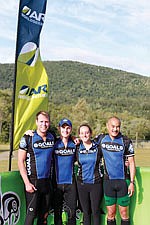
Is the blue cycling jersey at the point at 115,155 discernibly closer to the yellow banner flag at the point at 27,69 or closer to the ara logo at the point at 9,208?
the ara logo at the point at 9,208

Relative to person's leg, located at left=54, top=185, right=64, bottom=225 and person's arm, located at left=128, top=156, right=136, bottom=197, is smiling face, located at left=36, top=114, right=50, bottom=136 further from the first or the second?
person's arm, located at left=128, top=156, right=136, bottom=197

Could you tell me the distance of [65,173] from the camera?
476 cm

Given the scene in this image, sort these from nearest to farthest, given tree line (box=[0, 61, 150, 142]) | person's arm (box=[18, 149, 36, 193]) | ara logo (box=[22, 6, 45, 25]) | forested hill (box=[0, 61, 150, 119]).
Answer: person's arm (box=[18, 149, 36, 193]), ara logo (box=[22, 6, 45, 25]), tree line (box=[0, 61, 150, 142]), forested hill (box=[0, 61, 150, 119])

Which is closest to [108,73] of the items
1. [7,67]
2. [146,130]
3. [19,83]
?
[7,67]

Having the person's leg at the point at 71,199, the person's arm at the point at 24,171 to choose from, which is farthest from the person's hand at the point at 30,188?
the person's leg at the point at 71,199

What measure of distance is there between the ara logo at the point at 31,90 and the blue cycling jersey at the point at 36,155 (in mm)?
1246

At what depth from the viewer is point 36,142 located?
457 cm

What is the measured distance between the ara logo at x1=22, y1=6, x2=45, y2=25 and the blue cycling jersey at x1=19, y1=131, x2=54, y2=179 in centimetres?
202

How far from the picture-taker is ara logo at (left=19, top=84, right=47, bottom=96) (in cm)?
567

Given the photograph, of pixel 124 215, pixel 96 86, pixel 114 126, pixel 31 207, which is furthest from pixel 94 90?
pixel 31 207

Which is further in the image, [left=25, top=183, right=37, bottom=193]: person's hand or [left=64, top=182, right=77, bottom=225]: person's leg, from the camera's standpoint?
[left=64, top=182, right=77, bottom=225]: person's leg

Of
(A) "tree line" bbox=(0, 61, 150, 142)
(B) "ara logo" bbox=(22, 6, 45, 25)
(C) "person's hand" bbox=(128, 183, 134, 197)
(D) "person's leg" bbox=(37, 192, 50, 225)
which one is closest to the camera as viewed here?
(D) "person's leg" bbox=(37, 192, 50, 225)

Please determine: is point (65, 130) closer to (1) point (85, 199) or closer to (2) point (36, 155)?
(2) point (36, 155)

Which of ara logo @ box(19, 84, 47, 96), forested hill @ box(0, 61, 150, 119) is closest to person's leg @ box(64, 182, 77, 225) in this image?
ara logo @ box(19, 84, 47, 96)
